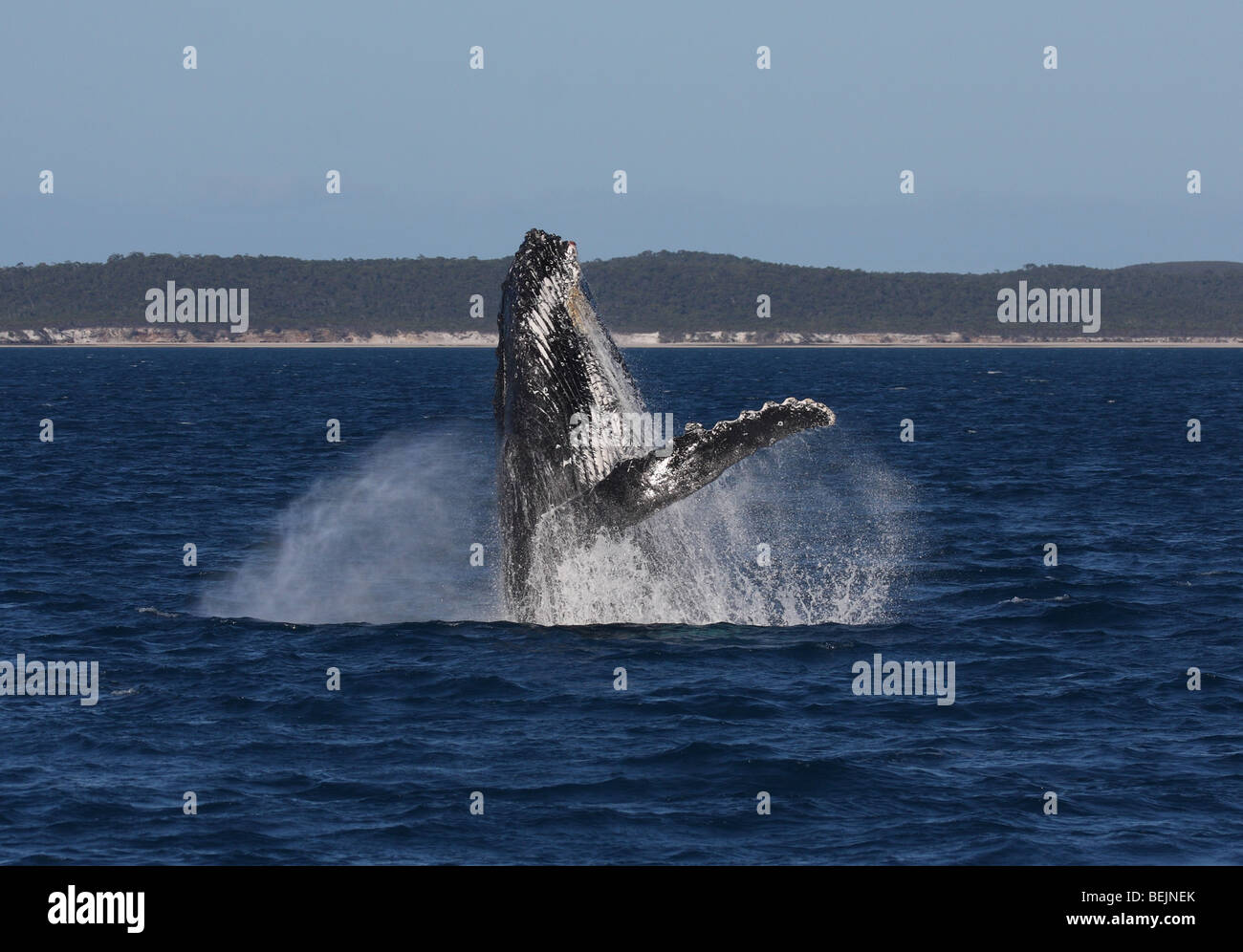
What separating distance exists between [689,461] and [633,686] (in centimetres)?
311

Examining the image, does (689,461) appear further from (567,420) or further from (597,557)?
(597,557)

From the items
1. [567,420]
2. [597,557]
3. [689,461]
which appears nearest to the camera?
[689,461]

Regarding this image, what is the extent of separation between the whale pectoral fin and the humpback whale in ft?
0.05

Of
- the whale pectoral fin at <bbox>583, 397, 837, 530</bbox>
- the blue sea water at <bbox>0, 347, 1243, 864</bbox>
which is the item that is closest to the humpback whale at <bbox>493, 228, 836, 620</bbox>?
the whale pectoral fin at <bbox>583, 397, 837, 530</bbox>

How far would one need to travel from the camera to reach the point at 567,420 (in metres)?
18.2

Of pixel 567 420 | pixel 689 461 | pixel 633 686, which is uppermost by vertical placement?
pixel 567 420

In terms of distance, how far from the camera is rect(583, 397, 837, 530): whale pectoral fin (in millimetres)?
16484

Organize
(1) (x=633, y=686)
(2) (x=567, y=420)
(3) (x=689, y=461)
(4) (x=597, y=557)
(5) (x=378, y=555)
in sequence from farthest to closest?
(5) (x=378, y=555), (4) (x=597, y=557), (1) (x=633, y=686), (2) (x=567, y=420), (3) (x=689, y=461)

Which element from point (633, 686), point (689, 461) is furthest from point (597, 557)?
point (689, 461)

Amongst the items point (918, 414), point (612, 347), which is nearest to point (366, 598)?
point (612, 347)

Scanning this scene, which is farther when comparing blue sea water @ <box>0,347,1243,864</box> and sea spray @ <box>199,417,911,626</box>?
sea spray @ <box>199,417,911,626</box>

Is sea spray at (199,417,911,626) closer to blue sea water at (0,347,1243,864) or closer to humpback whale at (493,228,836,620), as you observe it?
blue sea water at (0,347,1243,864)

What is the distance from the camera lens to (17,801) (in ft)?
48.7
